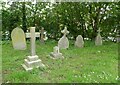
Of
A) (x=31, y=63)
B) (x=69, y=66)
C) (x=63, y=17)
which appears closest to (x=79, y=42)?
(x=63, y=17)

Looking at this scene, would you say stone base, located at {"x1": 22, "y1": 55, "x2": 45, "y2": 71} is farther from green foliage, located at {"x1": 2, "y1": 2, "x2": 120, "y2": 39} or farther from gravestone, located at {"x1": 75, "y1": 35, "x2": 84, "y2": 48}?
green foliage, located at {"x1": 2, "y1": 2, "x2": 120, "y2": 39}

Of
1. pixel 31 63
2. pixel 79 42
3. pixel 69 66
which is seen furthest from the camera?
pixel 79 42

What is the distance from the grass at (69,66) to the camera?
3029 mm

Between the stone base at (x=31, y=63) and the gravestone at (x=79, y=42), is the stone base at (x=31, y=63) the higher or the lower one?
the lower one

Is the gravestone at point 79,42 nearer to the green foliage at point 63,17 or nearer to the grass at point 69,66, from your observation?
the grass at point 69,66

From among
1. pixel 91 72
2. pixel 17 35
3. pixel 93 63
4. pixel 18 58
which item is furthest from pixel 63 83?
pixel 17 35

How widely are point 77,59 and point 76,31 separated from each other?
1.55 metres

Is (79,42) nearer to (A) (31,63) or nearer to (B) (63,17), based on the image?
(B) (63,17)

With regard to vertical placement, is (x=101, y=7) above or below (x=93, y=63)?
above

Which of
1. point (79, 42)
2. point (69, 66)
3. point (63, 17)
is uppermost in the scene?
point (63, 17)

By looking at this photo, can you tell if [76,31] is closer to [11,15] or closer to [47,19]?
[47,19]

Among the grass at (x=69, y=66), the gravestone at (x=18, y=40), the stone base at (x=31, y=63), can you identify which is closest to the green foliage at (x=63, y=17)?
the grass at (x=69, y=66)

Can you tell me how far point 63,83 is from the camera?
290cm

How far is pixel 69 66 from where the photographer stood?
3.55 metres
